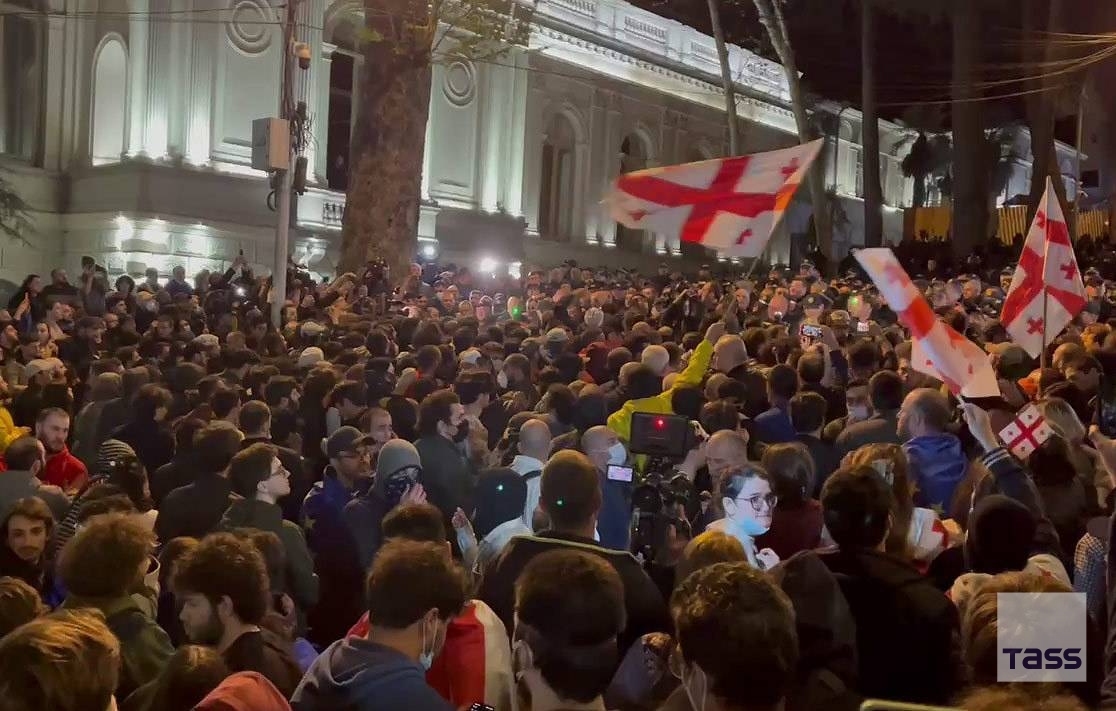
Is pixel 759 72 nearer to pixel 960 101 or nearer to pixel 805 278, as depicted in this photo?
pixel 960 101

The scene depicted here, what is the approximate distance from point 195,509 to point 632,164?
99.8ft

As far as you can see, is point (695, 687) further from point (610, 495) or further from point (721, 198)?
point (721, 198)

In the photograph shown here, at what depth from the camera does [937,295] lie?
47.5 ft

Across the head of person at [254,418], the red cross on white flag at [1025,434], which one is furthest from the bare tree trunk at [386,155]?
the red cross on white flag at [1025,434]

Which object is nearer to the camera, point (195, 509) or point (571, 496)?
point (571, 496)

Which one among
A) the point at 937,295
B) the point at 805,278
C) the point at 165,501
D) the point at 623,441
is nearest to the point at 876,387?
the point at 623,441

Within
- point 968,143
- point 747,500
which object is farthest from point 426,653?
point 968,143

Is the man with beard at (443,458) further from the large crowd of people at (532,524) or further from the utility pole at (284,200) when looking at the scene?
the utility pole at (284,200)

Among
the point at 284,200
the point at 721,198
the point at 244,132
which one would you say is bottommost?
the point at 721,198

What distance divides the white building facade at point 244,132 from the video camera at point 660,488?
15603 mm

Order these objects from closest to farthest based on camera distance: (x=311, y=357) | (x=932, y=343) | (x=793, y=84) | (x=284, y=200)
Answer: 1. (x=932, y=343)
2. (x=311, y=357)
3. (x=284, y=200)
4. (x=793, y=84)

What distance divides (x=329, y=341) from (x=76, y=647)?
839 cm

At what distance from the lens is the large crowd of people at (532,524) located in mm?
3023

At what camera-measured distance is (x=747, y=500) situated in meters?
4.73
